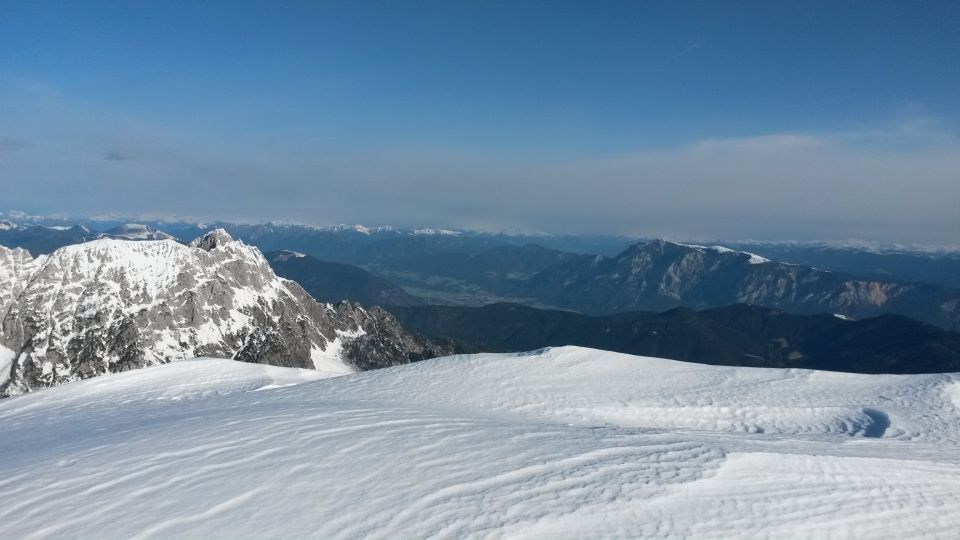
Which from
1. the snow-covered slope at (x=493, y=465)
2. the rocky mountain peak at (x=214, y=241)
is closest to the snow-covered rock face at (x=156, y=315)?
the rocky mountain peak at (x=214, y=241)

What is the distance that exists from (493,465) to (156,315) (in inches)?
6821

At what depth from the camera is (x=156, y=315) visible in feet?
512

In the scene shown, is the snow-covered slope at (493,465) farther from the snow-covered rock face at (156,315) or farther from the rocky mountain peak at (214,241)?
the rocky mountain peak at (214,241)

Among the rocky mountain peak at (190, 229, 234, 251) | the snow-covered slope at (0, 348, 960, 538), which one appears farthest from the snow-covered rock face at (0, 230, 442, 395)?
the snow-covered slope at (0, 348, 960, 538)

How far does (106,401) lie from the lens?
2492 cm

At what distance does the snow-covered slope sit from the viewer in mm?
10094

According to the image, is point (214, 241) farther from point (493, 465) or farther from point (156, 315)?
point (493, 465)

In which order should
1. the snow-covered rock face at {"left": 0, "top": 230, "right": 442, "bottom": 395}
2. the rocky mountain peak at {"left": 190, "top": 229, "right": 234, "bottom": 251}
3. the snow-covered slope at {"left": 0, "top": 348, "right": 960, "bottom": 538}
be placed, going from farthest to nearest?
the rocky mountain peak at {"left": 190, "top": 229, "right": 234, "bottom": 251} < the snow-covered rock face at {"left": 0, "top": 230, "right": 442, "bottom": 395} < the snow-covered slope at {"left": 0, "top": 348, "right": 960, "bottom": 538}

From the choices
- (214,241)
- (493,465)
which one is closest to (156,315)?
(214,241)

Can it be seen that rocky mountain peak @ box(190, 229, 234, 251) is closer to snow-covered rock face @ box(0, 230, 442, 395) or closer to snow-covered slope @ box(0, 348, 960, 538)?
snow-covered rock face @ box(0, 230, 442, 395)

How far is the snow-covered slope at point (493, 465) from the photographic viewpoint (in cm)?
1009

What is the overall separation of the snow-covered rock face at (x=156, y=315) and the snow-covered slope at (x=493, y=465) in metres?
140

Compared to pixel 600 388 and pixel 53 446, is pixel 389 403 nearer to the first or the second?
pixel 600 388

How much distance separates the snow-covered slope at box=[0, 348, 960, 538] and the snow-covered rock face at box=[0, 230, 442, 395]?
13973cm
